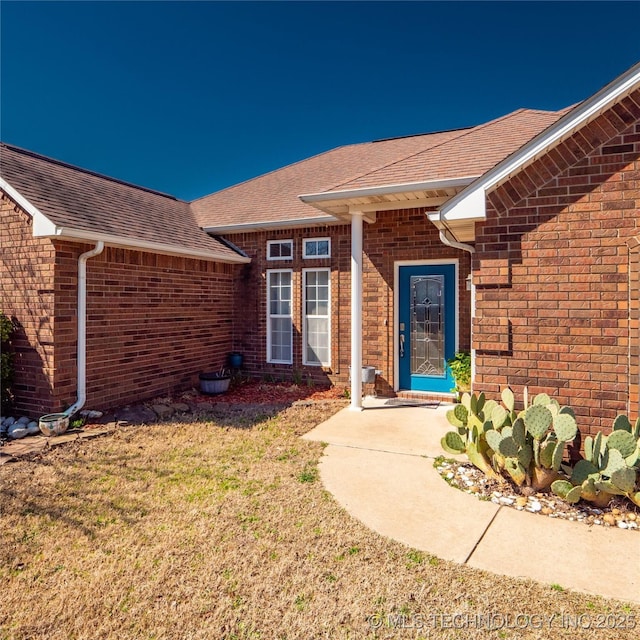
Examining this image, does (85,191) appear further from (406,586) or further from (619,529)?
(619,529)

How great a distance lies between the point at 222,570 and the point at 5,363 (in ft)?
20.0

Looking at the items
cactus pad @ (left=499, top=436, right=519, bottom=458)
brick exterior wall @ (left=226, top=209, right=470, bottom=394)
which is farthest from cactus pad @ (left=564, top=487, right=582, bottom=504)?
brick exterior wall @ (left=226, top=209, right=470, bottom=394)

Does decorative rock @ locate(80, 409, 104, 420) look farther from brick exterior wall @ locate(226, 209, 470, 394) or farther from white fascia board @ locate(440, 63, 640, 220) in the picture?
white fascia board @ locate(440, 63, 640, 220)

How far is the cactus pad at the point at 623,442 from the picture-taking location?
3921mm

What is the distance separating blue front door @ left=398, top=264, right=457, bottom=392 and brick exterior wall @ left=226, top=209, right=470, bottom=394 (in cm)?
20

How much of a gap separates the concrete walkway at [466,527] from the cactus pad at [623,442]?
692 mm

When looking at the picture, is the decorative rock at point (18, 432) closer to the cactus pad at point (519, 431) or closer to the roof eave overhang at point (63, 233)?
the roof eave overhang at point (63, 233)

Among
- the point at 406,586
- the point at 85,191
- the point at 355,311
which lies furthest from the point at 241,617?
the point at 85,191

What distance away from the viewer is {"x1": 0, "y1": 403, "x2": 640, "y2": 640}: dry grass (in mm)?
2635

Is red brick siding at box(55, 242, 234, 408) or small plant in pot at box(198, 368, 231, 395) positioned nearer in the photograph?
red brick siding at box(55, 242, 234, 408)

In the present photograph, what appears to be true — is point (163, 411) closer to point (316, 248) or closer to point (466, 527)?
point (316, 248)

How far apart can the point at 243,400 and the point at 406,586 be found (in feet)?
20.6

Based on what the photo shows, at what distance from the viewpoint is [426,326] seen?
28.2 feet

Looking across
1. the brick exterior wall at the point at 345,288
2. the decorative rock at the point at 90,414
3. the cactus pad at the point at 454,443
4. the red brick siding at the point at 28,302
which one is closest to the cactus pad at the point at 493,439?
the cactus pad at the point at 454,443
